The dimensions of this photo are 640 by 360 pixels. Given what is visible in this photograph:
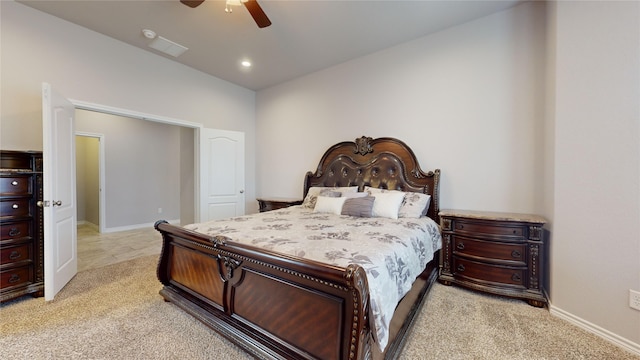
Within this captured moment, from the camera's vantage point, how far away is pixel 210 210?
14.2 feet

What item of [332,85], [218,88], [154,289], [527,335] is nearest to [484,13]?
[332,85]

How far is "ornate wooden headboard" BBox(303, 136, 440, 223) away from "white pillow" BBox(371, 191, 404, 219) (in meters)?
0.42

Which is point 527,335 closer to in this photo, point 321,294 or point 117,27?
Answer: point 321,294

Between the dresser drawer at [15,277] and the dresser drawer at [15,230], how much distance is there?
30 cm

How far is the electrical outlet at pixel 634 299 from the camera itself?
1657 millimetres

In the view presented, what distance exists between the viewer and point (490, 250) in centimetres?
240

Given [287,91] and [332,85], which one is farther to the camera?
[287,91]

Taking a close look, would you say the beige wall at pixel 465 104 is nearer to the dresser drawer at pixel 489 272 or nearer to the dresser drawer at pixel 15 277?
the dresser drawer at pixel 489 272

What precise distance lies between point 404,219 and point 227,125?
3678mm

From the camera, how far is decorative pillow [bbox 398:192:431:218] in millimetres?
2756

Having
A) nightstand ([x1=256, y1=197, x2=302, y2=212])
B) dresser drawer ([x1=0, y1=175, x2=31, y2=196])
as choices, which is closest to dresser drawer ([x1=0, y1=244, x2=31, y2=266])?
dresser drawer ([x1=0, y1=175, x2=31, y2=196])

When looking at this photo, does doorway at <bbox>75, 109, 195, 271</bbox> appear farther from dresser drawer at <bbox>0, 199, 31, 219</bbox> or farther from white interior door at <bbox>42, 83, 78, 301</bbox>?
dresser drawer at <bbox>0, 199, 31, 219</bbox>

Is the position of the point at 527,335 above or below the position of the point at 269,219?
below

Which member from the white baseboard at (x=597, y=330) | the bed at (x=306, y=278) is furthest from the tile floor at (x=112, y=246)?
the white baseboard at (x=597, y=330)
